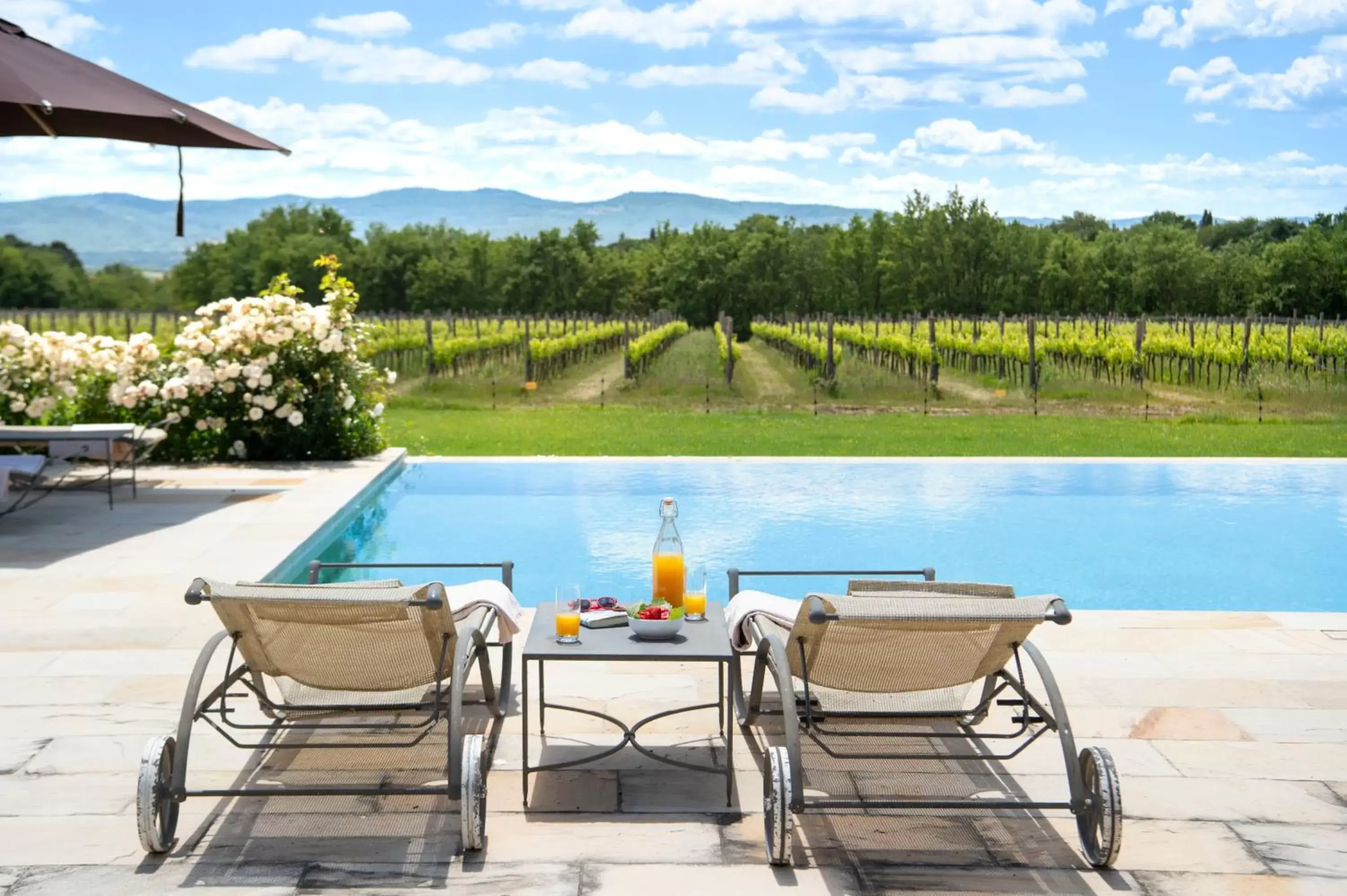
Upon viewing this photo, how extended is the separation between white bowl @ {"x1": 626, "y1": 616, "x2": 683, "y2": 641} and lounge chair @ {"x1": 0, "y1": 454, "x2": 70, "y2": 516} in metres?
4.57

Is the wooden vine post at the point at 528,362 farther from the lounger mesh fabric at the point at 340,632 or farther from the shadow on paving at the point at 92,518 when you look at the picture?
the lounger mesh fabric at the point at 340,632

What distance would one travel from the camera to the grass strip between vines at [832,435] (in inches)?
442

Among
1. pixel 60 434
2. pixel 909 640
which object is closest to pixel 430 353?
pixel 60 434

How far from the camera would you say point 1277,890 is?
261 cm

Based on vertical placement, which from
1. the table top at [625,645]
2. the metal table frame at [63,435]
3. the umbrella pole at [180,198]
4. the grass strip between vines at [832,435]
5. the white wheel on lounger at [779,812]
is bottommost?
the grass strip between vines at [832,435]

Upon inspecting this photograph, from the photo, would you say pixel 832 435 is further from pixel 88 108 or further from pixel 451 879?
pixel 451 879

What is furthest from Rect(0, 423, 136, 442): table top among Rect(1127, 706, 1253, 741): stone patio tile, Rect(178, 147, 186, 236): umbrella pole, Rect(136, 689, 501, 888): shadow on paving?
Rect(1127, 706, 1253, 741): stone patio tile

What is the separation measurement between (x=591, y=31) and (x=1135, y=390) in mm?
25796

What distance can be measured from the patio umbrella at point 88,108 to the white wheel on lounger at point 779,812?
427 centimetres

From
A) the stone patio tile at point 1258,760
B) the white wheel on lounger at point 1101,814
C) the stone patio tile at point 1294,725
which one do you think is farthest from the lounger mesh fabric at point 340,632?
the stone patio tile at point 1294,725

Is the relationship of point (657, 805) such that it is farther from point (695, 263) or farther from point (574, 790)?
point (695, 263)

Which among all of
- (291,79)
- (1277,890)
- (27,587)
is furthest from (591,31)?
(291,79)

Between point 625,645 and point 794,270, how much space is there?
194ft

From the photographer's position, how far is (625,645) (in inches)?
123
